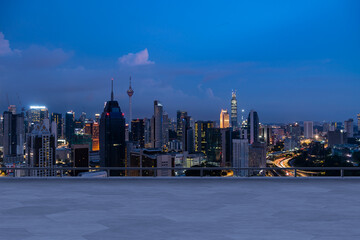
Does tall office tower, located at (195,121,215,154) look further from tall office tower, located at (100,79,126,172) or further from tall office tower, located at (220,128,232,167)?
tall office tower, located at (100,79,126,172)

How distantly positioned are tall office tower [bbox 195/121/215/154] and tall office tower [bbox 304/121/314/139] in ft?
164

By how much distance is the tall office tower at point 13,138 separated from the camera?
107 metres

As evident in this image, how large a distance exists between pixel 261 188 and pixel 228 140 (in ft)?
359

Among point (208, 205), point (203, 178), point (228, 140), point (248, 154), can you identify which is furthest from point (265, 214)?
point (228, 140)

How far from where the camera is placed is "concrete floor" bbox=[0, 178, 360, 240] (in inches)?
318

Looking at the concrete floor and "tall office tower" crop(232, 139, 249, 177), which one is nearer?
the concrete floor

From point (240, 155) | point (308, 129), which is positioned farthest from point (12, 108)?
point (308, 129)

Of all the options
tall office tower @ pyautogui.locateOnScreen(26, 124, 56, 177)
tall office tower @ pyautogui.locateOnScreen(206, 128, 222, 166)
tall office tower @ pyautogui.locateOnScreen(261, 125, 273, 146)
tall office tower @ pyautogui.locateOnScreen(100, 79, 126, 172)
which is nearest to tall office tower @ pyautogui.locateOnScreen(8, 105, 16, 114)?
tall office tower @ pyautogui.locateOnScreen(100, 79, 126, 172)

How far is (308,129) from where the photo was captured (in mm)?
185375

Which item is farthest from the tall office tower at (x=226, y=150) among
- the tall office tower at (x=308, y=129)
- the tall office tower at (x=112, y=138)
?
the tall office tower at (x=308, y=129)

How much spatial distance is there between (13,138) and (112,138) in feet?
123

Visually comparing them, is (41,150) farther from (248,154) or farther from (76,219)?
(76,219)

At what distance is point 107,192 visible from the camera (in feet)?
46.4

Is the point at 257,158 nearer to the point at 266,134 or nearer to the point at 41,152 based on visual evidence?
the point at 41,152
